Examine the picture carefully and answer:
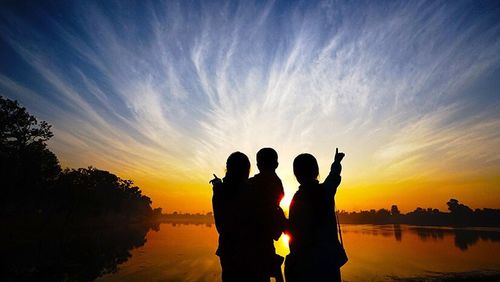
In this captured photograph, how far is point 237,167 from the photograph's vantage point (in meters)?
3.38

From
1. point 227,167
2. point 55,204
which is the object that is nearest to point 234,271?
point 227,167

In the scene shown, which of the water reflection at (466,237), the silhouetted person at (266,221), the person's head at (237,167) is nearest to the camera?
the silhouetted person at (266,221)

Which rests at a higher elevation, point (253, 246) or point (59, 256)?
point (253, 246)

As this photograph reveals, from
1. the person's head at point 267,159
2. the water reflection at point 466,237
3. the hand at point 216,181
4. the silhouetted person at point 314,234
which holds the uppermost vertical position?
the person's head at point 267,159

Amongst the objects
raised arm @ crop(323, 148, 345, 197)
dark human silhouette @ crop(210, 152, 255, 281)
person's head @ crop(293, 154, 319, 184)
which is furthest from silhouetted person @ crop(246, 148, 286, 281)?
raised arm @ crop(323, 148, 345, 197)

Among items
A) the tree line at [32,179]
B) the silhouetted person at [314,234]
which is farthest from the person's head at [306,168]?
the tree line at [32,179]

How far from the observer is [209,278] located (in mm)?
19859

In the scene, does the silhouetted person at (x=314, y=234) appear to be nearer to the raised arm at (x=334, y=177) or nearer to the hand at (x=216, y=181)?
the raised arm at (x=334, y=177)

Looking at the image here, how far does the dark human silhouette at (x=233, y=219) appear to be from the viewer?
3.20 m

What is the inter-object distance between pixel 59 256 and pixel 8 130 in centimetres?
3115

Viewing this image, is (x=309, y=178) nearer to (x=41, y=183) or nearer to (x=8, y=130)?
(x=8, y=130)

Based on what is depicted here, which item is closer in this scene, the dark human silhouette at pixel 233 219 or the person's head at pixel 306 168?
the dark human silhouette at pixel 233 219

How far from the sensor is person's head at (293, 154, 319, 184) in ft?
11.4

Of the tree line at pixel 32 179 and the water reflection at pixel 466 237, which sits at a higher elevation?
the tree line at pixel 32 179
